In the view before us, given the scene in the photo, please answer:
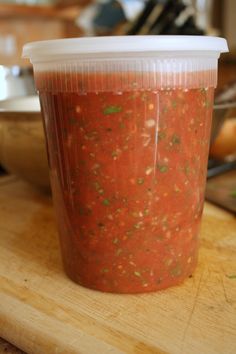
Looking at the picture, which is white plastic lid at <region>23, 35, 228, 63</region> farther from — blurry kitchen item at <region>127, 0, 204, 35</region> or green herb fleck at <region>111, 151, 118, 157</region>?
blurry kitchen item at <region>127, 0, 204, 35</region>

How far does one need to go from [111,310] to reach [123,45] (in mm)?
284

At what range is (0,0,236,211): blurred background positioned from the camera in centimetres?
77

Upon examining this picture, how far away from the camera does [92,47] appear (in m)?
0.42

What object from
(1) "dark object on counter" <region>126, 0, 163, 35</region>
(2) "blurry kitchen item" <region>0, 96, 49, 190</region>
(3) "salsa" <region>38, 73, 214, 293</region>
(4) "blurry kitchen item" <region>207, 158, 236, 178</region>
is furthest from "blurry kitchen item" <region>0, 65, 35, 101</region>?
(3) "salsa" <region>38, 73, 214, 293</region>

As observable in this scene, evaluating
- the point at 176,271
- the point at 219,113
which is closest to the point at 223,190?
the point at 219,113

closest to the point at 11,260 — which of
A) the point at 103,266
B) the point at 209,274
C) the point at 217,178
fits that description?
the point at 103,266

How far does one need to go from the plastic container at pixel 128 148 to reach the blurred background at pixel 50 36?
0.26 metres

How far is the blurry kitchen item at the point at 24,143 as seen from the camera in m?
0.74

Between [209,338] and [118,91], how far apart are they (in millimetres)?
262

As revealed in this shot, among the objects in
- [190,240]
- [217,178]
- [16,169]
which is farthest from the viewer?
[217,178]

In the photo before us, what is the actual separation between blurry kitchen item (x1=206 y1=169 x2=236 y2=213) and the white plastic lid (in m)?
0.39

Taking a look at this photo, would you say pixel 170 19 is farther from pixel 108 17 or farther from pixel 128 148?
pixel 128 148

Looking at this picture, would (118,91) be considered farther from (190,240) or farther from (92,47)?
(190,240)

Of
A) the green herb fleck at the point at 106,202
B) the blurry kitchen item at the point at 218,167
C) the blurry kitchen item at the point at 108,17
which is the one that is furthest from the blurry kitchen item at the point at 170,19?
the green herb fleck at the point at 106,202
